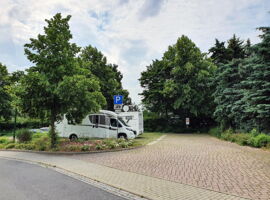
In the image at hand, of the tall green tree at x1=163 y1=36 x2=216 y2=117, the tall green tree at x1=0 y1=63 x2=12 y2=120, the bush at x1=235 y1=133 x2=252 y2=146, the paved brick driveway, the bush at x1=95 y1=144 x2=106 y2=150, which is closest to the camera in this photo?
the paved brick driveway

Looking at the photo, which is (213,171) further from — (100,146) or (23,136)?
(23,136)

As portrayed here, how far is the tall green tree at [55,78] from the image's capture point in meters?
10.6

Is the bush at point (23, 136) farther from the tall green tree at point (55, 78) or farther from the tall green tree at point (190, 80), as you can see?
the tall green tree at point (190, 80)

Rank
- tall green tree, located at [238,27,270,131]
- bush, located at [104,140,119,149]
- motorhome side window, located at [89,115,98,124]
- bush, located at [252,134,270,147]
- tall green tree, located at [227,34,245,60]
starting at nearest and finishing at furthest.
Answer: bush, located at [252,134,270,147] → bush, located at [104,140,119,149] → tall green tree, located at [238,27,270,131] → motorhome side window, located at [89,115,98,124] → tall green tree, located at [227,34,245,60]

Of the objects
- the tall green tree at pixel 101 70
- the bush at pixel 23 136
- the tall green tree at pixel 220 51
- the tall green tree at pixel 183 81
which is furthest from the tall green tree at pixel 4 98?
the tall green tree at pixel 220 51

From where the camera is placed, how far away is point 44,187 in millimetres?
5305

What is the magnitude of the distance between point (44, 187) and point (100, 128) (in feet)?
35.0

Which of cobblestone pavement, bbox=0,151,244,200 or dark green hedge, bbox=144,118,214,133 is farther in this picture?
dark green hedge, bbox=144,118,214,133

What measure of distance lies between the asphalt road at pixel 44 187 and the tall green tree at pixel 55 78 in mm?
4747

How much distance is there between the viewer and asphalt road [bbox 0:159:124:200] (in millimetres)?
4609

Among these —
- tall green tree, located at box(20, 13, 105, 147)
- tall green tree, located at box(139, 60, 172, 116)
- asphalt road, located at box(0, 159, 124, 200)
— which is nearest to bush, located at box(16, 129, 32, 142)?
tall green tree, located at box(20, 13, 105, 147)

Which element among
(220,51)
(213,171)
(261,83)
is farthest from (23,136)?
(220,51)

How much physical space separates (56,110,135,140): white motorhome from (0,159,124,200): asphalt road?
875 cm

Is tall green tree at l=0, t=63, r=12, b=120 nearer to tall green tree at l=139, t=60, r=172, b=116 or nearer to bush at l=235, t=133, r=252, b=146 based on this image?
tall green tree at l=139, t=60, r=172, b=116
